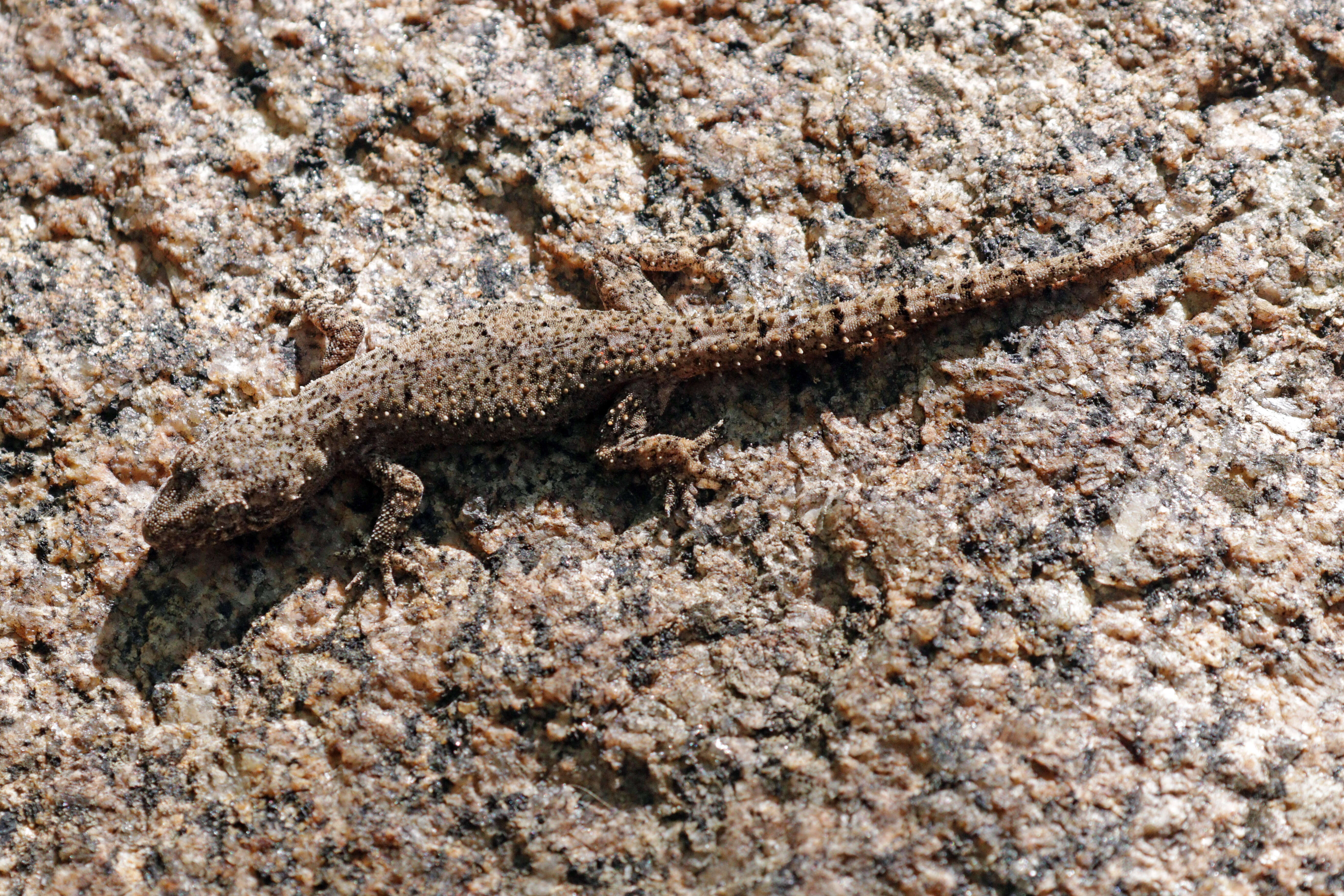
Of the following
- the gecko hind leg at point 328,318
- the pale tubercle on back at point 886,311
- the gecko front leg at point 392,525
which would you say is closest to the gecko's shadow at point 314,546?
the gecko front leg at point 392,525

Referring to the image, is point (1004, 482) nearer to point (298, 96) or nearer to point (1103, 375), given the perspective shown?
point (1103, 375)

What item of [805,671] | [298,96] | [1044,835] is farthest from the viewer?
[298,96]

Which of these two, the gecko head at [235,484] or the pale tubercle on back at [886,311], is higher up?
the pale tubercle on back at [886,311]

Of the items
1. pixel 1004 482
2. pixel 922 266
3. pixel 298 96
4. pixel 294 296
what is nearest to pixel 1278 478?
pixel 1004 482

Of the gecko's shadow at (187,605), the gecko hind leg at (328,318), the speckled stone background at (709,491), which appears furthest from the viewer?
the gecko hind leg at (328,318)

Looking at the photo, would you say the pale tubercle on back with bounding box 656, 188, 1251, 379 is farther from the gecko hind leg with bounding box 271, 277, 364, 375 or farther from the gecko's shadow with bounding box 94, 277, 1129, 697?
the gecko hind leg with bounding box 271, 277, 364, 375

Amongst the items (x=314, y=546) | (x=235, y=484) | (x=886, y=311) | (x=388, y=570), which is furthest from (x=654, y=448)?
(x=235, y=484)

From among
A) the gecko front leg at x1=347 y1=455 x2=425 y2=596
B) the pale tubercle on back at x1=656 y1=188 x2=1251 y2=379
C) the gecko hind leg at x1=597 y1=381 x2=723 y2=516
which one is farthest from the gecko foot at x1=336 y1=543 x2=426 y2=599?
the pale tubercle on back at x1=656 y1=188 x2=1251 y2=379

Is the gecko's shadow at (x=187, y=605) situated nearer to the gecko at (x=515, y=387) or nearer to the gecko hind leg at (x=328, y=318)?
the gecko at (x=515, y=387)
